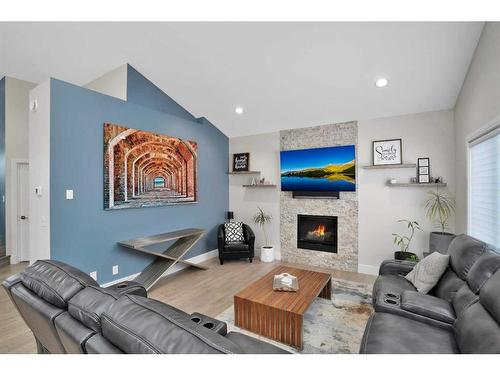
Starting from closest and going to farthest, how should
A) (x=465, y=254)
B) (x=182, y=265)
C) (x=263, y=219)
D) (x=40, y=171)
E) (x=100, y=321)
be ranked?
(x=100, y=321) < (x=465, y=254) < (x=40, y=171) < (x=182, y=265) < (x=263, y=219)

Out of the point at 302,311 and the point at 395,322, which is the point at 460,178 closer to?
the point at 395,322

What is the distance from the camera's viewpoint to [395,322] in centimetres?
161

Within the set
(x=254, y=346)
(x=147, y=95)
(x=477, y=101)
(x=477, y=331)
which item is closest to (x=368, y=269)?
(x=477, y=101)

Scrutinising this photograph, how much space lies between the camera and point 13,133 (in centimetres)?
429

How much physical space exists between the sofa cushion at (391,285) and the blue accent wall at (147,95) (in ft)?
13.3

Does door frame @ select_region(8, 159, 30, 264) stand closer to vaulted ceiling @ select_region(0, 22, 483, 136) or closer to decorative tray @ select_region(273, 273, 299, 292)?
vaulted ceiling @ select_region(0, 22, 483, 136)

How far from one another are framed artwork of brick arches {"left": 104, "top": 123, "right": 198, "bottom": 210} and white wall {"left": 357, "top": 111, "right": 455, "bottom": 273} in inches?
120

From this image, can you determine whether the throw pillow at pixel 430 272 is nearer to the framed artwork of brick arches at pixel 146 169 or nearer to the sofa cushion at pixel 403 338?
the sofa cushion at pixel 403 338

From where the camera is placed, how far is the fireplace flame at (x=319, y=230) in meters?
4.35

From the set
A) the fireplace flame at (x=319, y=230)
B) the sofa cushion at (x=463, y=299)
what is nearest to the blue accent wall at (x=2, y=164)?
the fireplace flame at (x=319, y=230)

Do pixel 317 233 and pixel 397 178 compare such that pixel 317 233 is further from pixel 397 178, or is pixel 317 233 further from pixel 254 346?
pixel 254 346

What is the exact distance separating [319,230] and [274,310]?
2563mm

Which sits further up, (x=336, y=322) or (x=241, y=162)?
(x=241, y=162)

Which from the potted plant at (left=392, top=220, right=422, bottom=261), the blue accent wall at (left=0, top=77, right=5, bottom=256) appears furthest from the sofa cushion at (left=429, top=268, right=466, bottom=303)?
the blue accent wall at (left=0, top=77, right=5, bottom=256)
